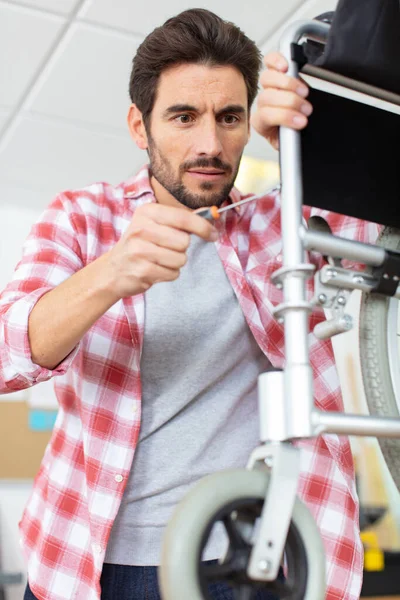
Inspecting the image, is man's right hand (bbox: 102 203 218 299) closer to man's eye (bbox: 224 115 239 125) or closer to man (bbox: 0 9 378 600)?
man (bbox: 0 9 378 600)

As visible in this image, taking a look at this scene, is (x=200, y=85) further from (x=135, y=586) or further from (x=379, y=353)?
(x=135, y=586)

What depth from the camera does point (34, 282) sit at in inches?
38.9

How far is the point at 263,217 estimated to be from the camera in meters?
1.24

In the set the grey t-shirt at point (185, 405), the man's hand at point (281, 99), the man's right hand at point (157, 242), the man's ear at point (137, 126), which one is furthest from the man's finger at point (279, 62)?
the man's ear at point (137, 126)

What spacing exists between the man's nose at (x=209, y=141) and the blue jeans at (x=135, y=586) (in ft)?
2.04

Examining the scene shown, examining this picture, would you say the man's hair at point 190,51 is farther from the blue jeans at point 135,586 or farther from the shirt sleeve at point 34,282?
the blue jeans at point 135,586

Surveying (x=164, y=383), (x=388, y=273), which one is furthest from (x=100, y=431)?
(x=388, y=273)

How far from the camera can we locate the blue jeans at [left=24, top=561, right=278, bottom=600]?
3.30 feet

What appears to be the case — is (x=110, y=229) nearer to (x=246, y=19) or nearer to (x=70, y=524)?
(x=70, y=524)

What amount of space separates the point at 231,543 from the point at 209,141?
67cm

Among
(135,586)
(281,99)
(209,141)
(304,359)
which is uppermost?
(209,141)

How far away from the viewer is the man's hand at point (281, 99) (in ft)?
2.30

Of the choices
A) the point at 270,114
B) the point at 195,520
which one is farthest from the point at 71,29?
the point at 195,520

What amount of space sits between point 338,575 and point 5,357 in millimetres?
563
